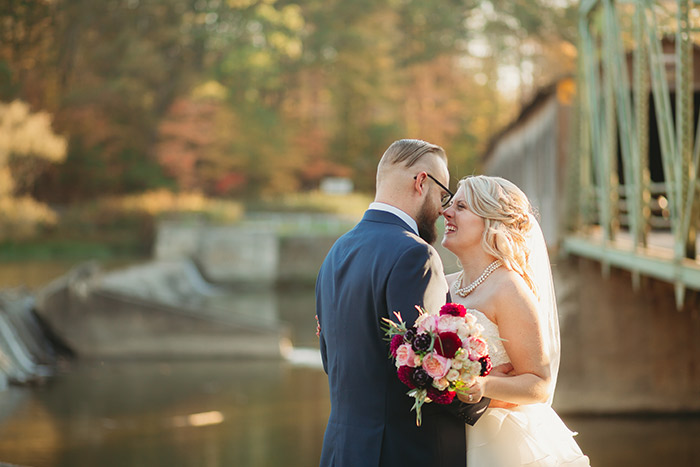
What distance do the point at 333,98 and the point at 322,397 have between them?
36.7 metres

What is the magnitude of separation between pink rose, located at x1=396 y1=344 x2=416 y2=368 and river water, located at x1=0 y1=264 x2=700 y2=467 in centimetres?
766

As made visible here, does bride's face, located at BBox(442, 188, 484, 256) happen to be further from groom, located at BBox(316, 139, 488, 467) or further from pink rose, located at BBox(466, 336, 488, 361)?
pink rose, located at BBox(466, 336, 488, 361)

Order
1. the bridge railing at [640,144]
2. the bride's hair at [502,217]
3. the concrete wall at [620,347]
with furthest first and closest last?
the concrete wall at [620,347], the bridge railing at [640,144], the bride's hair at [502,217]

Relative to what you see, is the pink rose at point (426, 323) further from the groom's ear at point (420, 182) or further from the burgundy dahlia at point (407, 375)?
the groom's ear at point (420, 182)

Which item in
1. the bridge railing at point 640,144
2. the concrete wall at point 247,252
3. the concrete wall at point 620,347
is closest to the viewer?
the bridge railing at point 640,144

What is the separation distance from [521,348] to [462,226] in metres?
0.50

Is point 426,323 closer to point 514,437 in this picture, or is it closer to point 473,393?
point 473,393

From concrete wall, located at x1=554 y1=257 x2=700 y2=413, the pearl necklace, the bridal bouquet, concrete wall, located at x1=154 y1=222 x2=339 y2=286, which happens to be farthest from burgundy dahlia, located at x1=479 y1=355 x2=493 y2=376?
concrete wall, located at x1=154 y1=222 x2=339 y2=286

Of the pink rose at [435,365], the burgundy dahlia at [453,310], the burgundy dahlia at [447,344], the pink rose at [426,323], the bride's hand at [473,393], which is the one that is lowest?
the bride's hand at [473,393]

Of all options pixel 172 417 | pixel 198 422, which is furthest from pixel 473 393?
pixel 172 417

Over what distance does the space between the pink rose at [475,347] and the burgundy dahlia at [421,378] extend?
6.1 inches

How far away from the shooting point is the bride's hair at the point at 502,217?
3258mm

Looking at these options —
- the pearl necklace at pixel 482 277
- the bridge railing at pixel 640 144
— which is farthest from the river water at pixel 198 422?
the pearl necklace at pixel 482 277

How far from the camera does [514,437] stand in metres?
3.26
